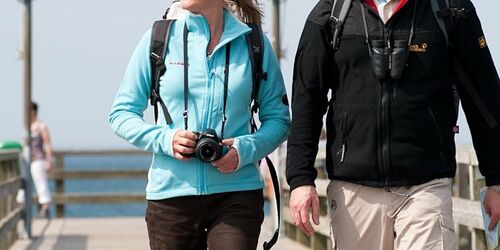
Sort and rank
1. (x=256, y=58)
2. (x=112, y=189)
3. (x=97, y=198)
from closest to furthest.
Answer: (x=256, y=58), (x=97, y=198), (x=112, y=189)

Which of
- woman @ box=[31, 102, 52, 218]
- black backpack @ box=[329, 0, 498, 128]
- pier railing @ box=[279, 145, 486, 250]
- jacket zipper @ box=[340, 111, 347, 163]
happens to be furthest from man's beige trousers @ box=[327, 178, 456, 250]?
woman @ box=[31, 102, 52, 218]

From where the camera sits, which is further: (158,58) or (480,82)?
(158,58)

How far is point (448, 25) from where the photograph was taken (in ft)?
14.2

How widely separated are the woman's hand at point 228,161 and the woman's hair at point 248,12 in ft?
1.85

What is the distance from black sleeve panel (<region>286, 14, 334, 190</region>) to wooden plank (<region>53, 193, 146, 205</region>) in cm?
1434

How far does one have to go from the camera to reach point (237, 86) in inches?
178

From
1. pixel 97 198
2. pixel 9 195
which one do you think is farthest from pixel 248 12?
pixel 97 198

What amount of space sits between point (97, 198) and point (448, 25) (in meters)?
15.2

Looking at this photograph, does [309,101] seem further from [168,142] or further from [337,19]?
[168,142]

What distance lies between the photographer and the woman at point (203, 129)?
4441 mm

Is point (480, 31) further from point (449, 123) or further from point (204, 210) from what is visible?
point (204, 210)

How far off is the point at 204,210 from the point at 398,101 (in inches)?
31.3

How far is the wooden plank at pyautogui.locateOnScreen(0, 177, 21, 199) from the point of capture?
11.2 meters

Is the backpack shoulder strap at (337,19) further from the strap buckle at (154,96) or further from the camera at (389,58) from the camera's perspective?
the strap buckle at (154,96)
